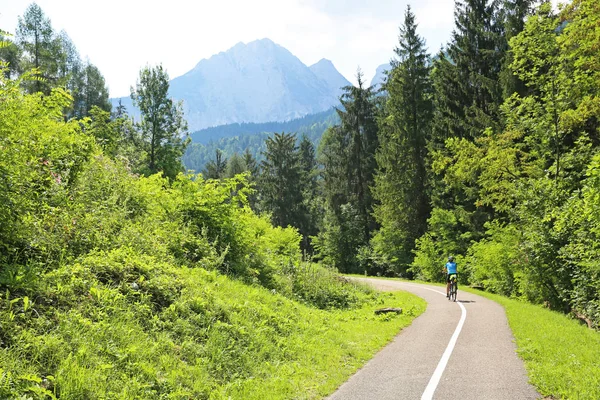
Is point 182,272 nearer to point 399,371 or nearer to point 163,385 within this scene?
point 163,385

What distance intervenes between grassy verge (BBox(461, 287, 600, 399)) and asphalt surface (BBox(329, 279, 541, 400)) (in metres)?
0.24

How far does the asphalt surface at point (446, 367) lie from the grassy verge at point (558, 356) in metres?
Result: 0.24

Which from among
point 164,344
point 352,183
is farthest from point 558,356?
point 352,183

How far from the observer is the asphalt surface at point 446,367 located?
5984 millimetres

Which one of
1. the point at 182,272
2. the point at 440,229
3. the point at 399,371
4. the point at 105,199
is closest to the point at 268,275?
the point at 182,272

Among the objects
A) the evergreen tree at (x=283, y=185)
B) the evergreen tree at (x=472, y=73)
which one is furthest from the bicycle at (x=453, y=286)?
the evergreen tree at (x=283, y=185)

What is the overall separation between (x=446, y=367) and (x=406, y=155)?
32.8 metres

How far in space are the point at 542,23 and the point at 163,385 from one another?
2056 centimetres

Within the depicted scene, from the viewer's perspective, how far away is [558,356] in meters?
7.66

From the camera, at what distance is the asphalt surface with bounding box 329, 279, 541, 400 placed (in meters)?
5.98

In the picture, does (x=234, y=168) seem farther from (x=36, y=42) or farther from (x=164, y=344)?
(x=164, y=344)

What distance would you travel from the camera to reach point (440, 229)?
103 feet

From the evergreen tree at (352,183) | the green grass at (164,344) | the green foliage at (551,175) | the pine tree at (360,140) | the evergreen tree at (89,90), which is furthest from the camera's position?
the evergreen tree at (89,90)

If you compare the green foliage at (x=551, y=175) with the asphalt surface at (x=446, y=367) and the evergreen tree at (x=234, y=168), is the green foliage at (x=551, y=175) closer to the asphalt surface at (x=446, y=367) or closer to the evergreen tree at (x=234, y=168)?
the asphalt surface at (x=446, y=367)
